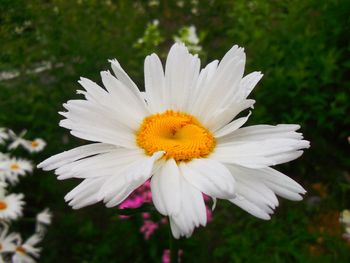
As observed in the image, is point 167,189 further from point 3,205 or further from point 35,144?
point 35,144

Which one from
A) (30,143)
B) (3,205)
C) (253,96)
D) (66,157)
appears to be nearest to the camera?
(66,157)

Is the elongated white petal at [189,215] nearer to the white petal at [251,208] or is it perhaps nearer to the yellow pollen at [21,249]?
the white petal at [251,208]

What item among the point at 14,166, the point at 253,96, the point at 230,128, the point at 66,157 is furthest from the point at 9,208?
the point at 253,96

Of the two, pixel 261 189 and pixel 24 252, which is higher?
pixel 261 189

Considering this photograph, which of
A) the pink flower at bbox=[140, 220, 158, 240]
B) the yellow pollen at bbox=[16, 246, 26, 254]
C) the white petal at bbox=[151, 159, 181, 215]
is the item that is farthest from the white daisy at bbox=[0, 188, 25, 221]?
the white petal at bbox=[151, 159, 181, 215]

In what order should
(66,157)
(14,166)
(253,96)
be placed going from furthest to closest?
(253,96), (14,166), (66,157)

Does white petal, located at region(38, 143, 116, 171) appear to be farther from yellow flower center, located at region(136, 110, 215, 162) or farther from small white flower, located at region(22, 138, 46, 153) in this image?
small white flower, located at region(22, 138, 46, 153)

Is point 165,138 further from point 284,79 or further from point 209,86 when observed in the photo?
point 284,79
